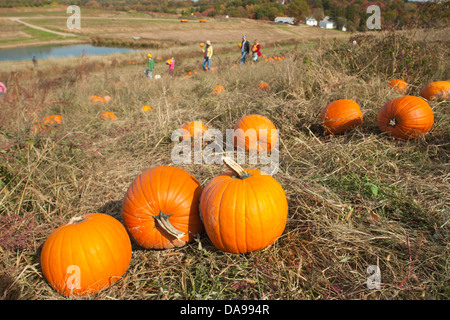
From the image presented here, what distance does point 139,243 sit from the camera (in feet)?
7.48

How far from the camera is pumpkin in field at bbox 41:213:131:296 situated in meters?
1.88

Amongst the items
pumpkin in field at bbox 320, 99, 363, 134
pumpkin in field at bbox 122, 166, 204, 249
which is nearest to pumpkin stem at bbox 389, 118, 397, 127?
pumpkin in field at bbox 320, 99, 363, 134

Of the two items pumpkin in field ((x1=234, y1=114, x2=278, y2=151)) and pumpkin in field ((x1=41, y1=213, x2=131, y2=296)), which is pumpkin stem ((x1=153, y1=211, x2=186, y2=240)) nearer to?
pumpkin in field ((x1=41, y1=213, x2=131, y2=296))

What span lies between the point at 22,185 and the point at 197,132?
2212 mm

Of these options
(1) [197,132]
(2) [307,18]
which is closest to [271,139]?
(1) [197,132]

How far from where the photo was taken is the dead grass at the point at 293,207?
6.22 ft

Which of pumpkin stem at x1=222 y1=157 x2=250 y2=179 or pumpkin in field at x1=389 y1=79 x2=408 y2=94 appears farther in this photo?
pumpkin in field at x1=389 y1=79 x2=408 y2=94

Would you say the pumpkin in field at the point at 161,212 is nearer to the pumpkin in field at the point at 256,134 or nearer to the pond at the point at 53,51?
the pumpkin in field at the point at 256,134

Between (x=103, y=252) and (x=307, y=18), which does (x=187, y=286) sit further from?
(x=307, y=18)

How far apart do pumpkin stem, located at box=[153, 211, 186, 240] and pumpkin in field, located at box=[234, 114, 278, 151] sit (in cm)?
182

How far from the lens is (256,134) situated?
3631 mm

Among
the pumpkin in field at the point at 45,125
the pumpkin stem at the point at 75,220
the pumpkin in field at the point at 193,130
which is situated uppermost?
the pumpkin in field at the point at 45,125

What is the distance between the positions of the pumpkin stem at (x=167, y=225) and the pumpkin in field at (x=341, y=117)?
2.67m

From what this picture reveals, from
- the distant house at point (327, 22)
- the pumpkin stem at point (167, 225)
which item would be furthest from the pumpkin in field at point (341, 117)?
the distant house at point (327, 22)
